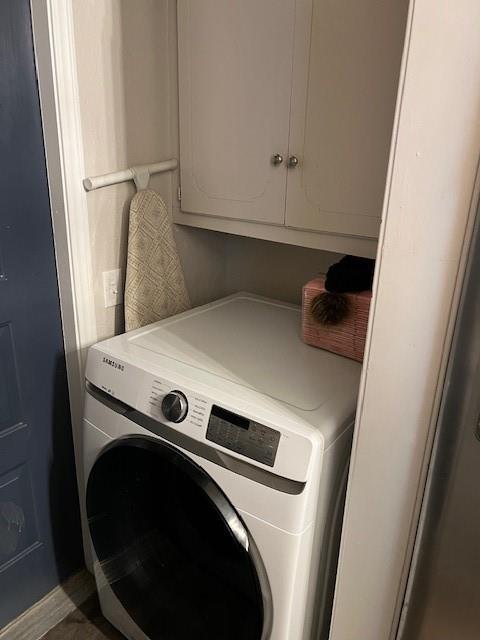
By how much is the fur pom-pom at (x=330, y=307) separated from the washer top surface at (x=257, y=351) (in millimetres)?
101

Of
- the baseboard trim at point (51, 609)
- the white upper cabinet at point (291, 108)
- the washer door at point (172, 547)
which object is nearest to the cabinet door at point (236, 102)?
the white upper cabinet at point (291, 108)

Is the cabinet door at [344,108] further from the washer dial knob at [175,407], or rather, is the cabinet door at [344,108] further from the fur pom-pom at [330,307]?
the washer dial knob at [175,407]

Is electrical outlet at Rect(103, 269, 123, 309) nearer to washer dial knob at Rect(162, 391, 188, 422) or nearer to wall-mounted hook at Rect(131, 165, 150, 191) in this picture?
wall-mounted hook at Rect(131, 165, 150, 191)

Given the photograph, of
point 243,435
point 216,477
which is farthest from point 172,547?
point 243,435

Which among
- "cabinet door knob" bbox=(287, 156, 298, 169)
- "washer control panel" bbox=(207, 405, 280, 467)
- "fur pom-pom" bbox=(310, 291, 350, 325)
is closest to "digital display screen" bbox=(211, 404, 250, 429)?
"washer control panel" bbox=(207, 405, 280, 467)

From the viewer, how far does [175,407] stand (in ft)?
3.26

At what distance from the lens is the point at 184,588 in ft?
3.79

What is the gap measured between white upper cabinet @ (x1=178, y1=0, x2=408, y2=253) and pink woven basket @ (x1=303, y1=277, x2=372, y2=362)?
13 centimetres

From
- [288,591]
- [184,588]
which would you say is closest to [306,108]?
[288,591]

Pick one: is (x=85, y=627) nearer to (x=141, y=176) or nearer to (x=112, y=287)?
(x=112, y=287)

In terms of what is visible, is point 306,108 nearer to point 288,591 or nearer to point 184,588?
point 288,591

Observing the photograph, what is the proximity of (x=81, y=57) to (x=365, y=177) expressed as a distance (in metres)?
0.75

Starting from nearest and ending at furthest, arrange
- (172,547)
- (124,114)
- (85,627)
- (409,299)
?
(409,299) → (172,547) → (124,114) → (85,627)

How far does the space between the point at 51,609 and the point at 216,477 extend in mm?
979
